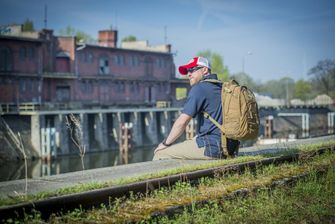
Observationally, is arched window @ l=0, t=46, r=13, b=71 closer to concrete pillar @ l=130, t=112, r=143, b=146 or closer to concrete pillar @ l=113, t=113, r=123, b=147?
concrete pillar @ l=113, t=113, r=123, b=147

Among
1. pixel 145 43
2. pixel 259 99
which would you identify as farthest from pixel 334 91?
pixel 145 43

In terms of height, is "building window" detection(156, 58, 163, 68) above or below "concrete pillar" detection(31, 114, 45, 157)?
above

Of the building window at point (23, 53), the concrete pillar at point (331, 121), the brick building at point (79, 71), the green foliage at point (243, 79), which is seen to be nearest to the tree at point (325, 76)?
the green foliage at point (243, 79)

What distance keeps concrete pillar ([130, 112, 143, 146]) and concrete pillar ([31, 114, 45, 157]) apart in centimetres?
1176

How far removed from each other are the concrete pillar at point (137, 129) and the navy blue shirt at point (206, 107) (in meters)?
40.9

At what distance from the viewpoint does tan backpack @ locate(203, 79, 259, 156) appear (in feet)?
20.4

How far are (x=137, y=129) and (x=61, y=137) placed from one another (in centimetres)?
1035

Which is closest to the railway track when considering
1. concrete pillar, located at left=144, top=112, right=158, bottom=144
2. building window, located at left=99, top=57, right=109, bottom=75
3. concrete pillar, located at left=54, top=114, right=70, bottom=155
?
concrete pillar, located at left=54, top=114, right=70, bottom=155

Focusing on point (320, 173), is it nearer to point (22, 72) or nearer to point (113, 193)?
point (113, 193)

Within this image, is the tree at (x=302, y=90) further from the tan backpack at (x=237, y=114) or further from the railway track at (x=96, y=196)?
the railway track at (x=96, y=196)

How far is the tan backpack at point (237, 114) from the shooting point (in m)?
6.23

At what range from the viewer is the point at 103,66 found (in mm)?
50750

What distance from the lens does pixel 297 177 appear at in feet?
21.6

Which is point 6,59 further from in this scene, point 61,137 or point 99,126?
point 99,126
